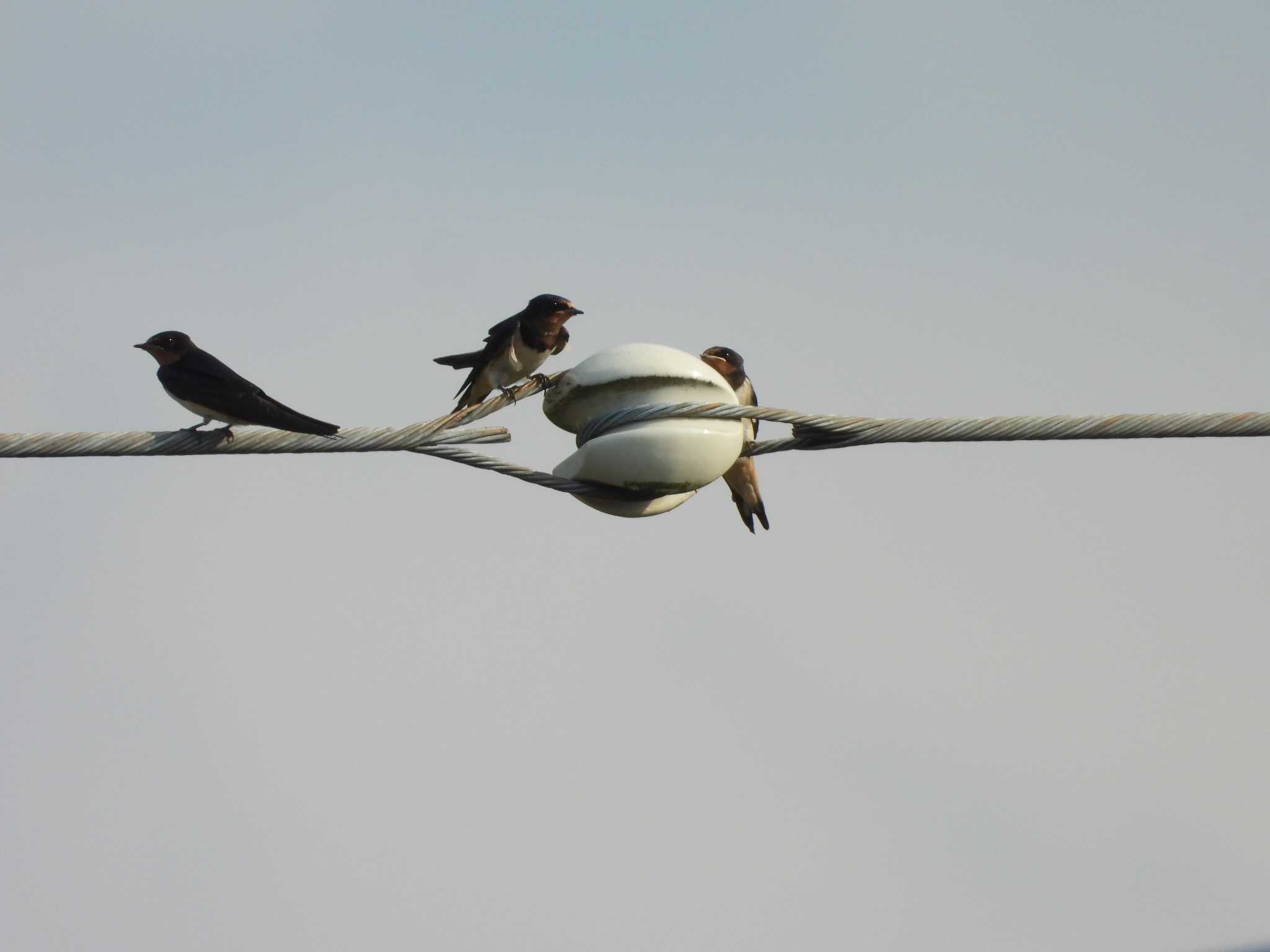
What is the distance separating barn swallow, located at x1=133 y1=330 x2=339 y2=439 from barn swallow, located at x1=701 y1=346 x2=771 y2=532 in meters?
3.74

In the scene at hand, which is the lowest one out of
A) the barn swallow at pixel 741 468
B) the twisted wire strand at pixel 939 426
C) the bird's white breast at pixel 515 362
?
the twisted wire strand at pixel 939 426

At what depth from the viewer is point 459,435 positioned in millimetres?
4539

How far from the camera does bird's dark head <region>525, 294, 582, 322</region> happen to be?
7176mm

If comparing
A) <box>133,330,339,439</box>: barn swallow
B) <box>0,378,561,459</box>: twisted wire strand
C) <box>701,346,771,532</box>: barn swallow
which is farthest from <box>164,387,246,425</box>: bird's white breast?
<box>701,346,771,532</box>: barn swallow

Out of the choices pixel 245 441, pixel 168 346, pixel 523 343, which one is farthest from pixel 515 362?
pixel 245 441

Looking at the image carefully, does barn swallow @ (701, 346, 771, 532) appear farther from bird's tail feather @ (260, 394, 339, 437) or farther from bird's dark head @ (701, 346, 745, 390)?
bird's tail feather @ (260, 394, 339, 437)

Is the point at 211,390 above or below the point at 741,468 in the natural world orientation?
below

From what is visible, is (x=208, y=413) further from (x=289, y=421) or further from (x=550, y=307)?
(x=550, y=307)

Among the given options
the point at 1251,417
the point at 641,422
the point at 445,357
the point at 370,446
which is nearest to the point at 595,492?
the point at 641,422

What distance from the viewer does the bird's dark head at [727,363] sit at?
940cm

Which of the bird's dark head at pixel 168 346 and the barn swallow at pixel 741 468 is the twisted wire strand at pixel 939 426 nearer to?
the bird's dark head at pixel 168 346

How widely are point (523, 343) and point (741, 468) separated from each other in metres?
2.51

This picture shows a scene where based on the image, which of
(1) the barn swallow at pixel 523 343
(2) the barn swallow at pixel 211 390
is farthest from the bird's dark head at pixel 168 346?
(1) the barn swallow at pixel 523 343

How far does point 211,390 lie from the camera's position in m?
5.79
